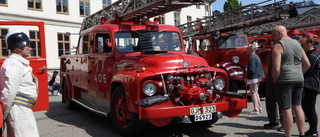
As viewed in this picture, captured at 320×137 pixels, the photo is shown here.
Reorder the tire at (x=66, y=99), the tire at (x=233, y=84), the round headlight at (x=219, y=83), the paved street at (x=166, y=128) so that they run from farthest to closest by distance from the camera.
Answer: the tire at (x=66, y=99) → the tire at (x=233, y=84) → the paved street at (x=166, y=128) → the round headlight at (x=219, y=83)

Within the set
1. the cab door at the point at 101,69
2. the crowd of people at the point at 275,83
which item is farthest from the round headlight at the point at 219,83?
the cab door at the point at 101,69

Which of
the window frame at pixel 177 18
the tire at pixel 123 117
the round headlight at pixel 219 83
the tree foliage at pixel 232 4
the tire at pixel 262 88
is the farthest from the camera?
the tree foliage at pixel 232 4

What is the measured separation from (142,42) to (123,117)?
5.79 ft

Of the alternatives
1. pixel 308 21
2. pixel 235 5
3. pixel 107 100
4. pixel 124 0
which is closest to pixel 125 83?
pixel 107 100

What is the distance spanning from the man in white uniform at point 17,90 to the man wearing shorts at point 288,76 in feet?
10.8

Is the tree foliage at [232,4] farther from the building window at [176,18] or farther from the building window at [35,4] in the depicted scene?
the building window at [35,4]

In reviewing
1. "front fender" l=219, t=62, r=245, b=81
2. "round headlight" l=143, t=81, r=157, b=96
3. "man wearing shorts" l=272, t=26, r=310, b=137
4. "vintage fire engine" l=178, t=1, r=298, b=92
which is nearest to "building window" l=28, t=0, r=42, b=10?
"vintage fire engine" l=178, t=1, r=298, b=92

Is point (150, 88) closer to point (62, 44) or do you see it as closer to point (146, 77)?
point (146, 77)

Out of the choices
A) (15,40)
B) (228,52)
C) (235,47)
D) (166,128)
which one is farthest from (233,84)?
(15,40)

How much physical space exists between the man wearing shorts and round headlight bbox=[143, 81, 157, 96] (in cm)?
181

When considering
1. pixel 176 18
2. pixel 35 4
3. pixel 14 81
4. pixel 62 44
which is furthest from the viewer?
pixel 176 18

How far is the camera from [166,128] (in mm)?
6215

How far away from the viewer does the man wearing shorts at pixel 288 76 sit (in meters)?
4.54

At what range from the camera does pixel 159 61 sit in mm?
5289
